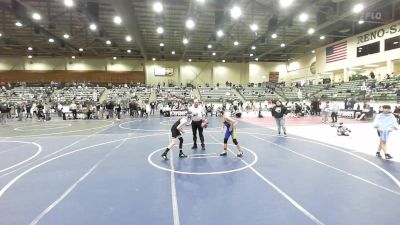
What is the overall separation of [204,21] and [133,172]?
70.9ft

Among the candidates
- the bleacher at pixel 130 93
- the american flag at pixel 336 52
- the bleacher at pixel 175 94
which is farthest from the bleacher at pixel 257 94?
the bleacher at pixel 130 93

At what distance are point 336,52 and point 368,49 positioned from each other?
5.26 metres

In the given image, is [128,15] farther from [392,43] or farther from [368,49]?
[368,49]

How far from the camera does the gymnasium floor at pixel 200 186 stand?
13.8 feet

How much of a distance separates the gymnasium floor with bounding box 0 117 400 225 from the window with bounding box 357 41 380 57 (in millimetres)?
25733

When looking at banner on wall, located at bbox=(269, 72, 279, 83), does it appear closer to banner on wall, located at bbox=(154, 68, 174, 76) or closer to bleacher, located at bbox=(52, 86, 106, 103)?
banner on wall, located at bbox=(154, 68, 174, 76)

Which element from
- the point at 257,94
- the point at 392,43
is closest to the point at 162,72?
the point at 257,94

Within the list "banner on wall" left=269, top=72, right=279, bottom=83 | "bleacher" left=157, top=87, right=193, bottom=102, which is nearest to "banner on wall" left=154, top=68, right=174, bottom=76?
"bleacher" left=157, top=87, right=193, bottom=102

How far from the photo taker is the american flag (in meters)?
34.5

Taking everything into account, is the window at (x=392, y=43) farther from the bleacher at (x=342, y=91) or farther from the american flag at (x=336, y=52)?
the american flag at (x=336, y=52)

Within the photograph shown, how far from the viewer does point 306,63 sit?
1732 inches

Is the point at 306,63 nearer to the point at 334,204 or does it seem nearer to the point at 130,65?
the point at 130,65

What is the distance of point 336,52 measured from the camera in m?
35.8

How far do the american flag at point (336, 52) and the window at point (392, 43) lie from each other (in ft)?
19.7
